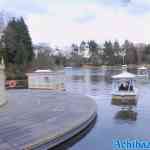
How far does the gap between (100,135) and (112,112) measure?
3.70m

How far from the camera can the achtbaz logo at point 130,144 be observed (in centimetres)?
708

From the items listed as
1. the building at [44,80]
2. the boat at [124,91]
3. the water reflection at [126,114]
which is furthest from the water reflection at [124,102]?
the building at [44,80]

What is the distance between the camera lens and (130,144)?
7434mm

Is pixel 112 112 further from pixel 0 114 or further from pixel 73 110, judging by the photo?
pixel 0 114

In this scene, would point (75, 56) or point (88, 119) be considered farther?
point (75, 56)

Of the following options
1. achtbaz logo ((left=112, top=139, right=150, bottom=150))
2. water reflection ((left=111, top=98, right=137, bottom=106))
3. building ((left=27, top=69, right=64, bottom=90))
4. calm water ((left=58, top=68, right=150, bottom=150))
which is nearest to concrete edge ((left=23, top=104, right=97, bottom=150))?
calm water ((left=58, top=68, right=150, bottom=150))

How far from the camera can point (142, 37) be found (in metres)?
85.8

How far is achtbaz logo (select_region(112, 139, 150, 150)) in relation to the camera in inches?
279

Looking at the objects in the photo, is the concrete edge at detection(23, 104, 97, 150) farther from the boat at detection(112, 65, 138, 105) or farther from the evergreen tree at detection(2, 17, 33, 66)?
the evergreen tree at detection(2, 17, 33, 66)

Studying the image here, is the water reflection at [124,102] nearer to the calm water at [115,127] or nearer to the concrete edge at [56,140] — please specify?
the calm water at [115,127]

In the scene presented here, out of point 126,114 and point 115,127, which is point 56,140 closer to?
point 115,127

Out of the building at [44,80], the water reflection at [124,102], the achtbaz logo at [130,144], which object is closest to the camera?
the achtbaz logo at [130,144]

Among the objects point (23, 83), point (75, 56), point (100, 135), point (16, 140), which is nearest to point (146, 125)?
point (100, 135)

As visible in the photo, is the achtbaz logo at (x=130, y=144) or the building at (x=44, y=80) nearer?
the achtbaz logo at (x=130, y=144)
